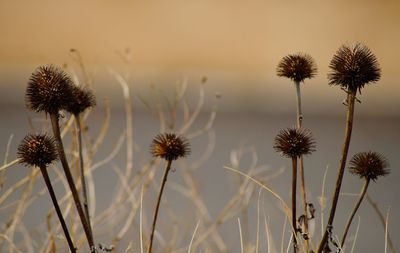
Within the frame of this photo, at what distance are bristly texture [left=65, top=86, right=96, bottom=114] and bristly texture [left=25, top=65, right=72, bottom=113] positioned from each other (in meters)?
0.03

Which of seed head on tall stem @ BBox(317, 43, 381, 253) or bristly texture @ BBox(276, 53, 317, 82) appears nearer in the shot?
seed head on tall stem @ BBox(317, 43, 381, 253)

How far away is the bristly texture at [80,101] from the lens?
0.77 metres

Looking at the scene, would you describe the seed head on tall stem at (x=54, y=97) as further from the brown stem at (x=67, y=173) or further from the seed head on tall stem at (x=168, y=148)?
the seed head on tall stem at (x=168, y=148)

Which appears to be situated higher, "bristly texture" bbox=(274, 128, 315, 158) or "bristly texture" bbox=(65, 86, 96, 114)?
"bristly texture" bbox=(65, 86, 96, 114)

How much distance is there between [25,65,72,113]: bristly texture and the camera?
0.70 meters

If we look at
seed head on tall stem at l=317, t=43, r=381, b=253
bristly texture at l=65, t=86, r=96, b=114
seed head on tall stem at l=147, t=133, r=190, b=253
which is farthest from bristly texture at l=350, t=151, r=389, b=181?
bristly texture at l=65, t=86, r=96, b=114

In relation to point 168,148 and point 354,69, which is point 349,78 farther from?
point 168,148

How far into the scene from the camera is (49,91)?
70cm

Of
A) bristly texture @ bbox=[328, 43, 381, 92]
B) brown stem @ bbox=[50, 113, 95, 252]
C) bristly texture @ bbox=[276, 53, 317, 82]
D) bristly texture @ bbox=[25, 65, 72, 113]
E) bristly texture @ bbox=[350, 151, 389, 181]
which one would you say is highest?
bristly texture @ bbox=[276, 53, 317, 82]

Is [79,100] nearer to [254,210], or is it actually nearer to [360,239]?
[360,239]

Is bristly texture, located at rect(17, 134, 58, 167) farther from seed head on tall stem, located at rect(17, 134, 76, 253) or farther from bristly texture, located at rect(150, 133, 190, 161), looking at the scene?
bristly texture, located at rect(150, 133, 190, 161)

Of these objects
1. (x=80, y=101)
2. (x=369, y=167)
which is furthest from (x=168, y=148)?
(x=369, y=167)

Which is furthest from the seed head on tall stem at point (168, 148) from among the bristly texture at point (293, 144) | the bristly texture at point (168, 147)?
the bristly texture at point (293, 144)

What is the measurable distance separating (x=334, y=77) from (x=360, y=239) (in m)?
1.01
